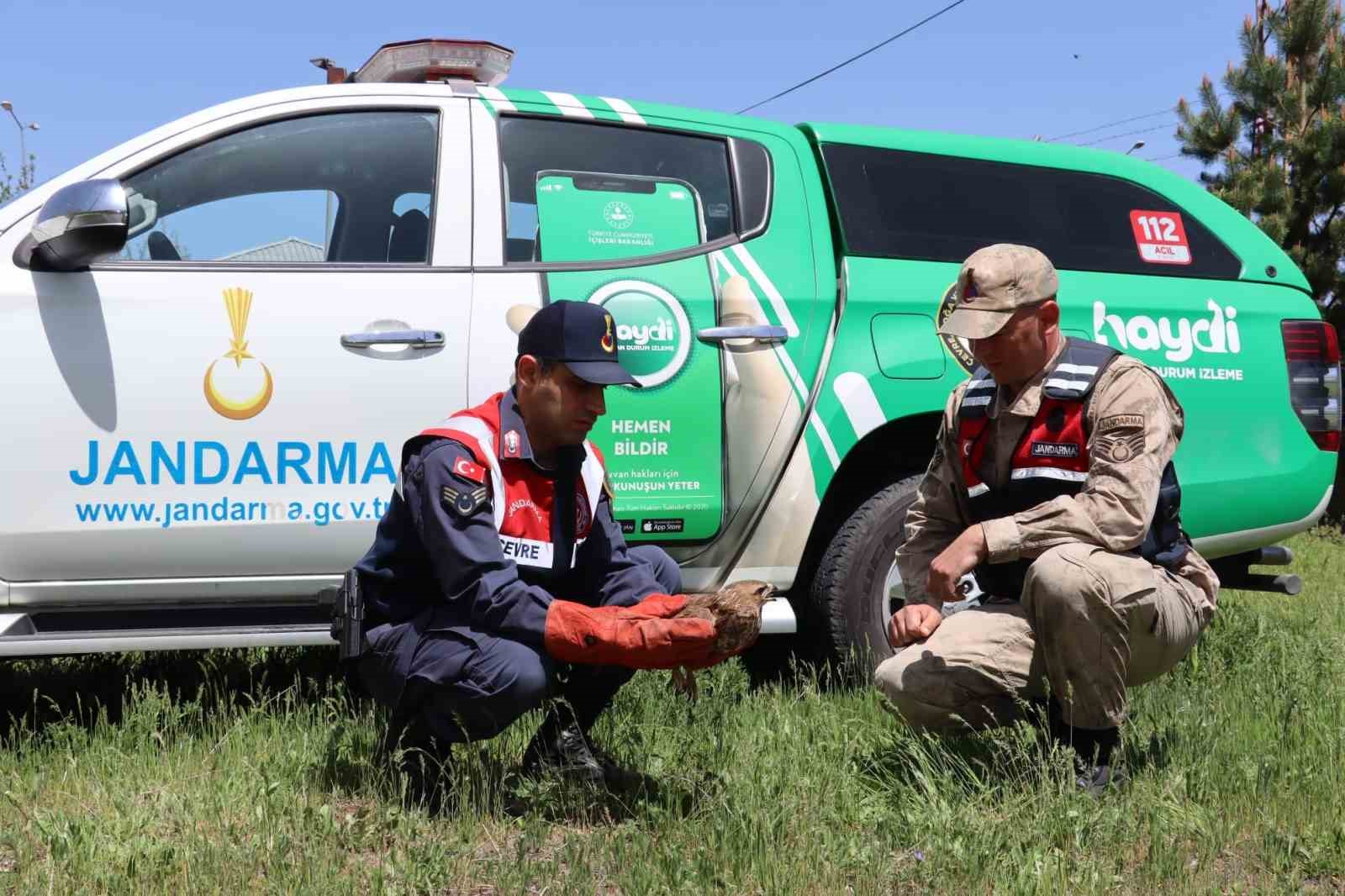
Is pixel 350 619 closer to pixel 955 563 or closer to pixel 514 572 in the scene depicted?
pixel 514 572

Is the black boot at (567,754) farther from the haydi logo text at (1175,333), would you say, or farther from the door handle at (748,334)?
the haydi logo text at (1175,333)

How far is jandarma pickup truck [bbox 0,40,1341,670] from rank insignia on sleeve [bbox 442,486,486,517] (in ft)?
1.81

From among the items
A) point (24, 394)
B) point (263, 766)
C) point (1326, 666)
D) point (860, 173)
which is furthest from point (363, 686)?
point (1326, 666)

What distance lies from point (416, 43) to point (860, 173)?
4.70ft

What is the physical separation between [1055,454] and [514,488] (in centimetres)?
125

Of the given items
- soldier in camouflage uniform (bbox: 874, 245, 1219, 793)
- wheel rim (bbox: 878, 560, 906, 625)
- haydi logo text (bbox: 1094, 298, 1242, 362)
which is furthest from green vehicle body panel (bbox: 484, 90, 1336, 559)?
soldier in camouflage uniform (bbox: 874, 245, 1219, 793)

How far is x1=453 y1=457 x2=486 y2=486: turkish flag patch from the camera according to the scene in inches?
107

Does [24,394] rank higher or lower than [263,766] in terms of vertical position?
higher

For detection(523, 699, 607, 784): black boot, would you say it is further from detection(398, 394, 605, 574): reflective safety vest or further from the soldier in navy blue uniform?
detection(398, 394, 605, 574): reflective safety vest

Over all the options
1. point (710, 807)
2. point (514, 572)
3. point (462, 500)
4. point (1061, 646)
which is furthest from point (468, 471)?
point (1061, 646)

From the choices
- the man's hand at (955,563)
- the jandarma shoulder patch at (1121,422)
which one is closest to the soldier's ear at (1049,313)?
the jandarma shoulder patch at (1121,422)

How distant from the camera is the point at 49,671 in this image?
4410 millimetres

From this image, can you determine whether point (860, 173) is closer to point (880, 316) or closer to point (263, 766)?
point (880, 316)

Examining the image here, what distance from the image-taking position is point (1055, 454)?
308cm
